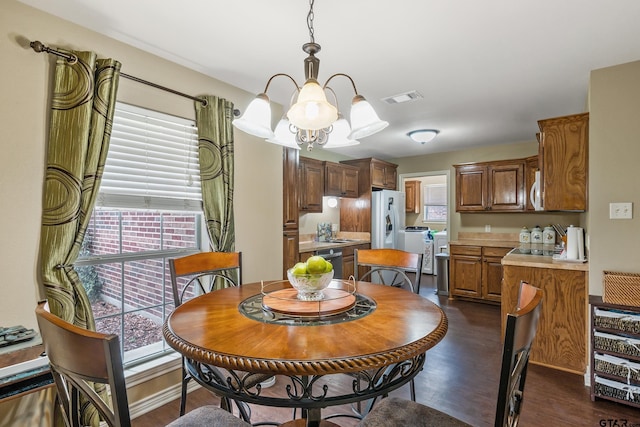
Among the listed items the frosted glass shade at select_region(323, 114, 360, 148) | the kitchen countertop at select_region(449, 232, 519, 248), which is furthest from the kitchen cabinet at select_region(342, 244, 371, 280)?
the frosted glass shade at select_region(323, 114, 360, 148)

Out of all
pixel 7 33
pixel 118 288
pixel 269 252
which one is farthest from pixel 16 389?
pixel 269 252

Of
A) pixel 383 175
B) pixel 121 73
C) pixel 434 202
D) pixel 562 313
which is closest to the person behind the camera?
pixel 121 73

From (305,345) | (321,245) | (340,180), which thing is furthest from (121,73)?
(340,180)

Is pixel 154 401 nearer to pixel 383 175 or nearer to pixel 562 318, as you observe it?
pixel 562 318

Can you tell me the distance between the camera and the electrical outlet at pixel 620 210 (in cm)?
234

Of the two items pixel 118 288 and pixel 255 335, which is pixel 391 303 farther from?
pixel 118 288

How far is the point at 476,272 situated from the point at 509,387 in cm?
417

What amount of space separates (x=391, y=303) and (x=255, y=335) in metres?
0.66

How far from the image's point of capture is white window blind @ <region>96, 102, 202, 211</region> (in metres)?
2.06

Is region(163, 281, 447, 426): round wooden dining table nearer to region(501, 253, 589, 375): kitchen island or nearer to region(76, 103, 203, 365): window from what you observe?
region(76, 103, 203, 365): window

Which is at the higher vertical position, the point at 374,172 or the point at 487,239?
the point at 374,172

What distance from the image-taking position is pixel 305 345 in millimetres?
1002

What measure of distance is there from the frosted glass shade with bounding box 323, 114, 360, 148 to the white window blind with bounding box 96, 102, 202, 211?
1242 mm

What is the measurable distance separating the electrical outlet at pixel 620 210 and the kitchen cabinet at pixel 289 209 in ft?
8.70
